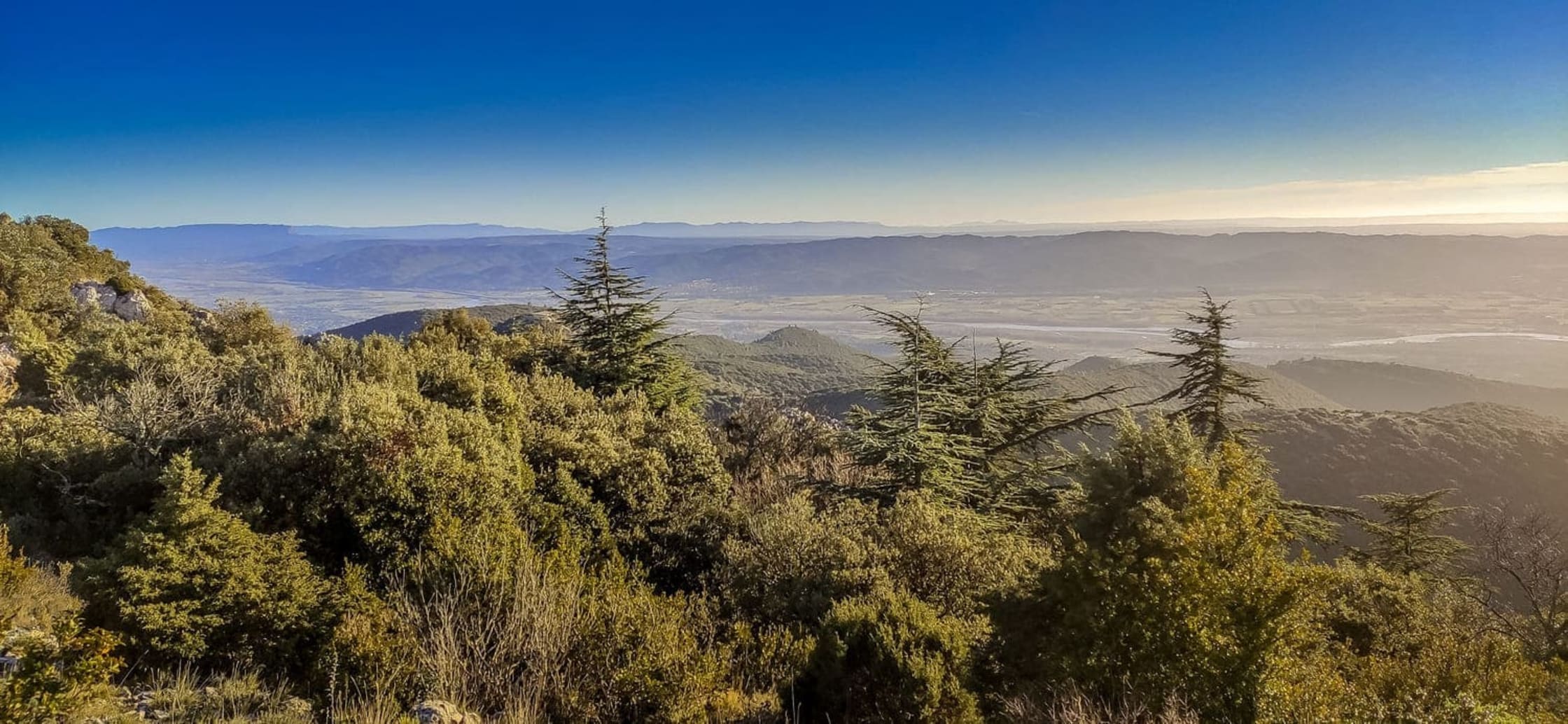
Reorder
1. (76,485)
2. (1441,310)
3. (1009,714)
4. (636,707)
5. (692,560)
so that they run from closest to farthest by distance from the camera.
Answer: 1. (636,707)
2. (1009,714)
3. (76,485)
4. (692,560)
5. (1441,310)

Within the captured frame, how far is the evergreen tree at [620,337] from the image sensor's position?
1831 centimetres

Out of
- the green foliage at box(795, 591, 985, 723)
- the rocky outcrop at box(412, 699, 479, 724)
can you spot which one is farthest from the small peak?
the rocky outcrop at box(412, 699, 479, 724)

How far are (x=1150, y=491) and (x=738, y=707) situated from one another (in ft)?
18.7

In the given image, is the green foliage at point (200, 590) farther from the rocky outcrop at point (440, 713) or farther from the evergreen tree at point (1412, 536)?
the evergreen tree at point (1412, 536)

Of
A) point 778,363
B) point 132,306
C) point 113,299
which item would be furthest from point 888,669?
point 778,363

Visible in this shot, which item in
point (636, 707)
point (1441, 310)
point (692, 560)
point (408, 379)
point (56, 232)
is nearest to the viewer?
point (636, 707)

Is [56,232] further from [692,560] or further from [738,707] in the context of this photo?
[738,707]

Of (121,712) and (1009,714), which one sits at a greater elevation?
(121,712)

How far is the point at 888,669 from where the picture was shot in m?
7.00

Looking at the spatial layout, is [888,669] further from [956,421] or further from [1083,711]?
[956,421]

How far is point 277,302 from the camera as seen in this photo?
17775 cm

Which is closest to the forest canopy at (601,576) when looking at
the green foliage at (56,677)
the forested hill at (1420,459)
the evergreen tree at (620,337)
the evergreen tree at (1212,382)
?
the green foliage at (56,677)

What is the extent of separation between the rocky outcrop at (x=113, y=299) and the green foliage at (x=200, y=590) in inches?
809

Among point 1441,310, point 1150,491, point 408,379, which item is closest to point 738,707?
point 1150,491
